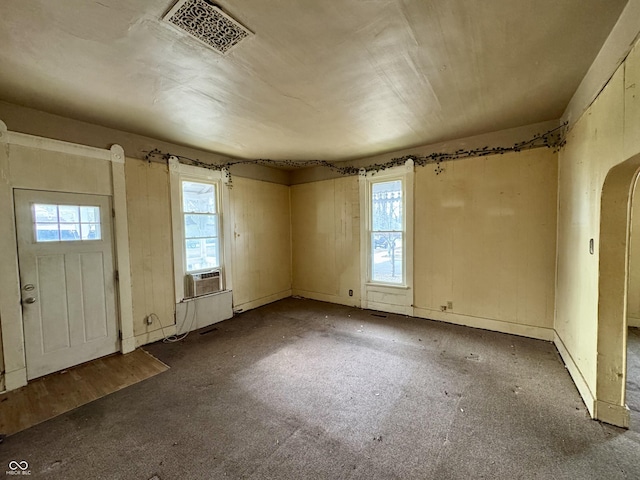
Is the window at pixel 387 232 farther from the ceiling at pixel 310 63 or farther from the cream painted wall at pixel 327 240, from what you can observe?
the ceiling at pixel 310 63

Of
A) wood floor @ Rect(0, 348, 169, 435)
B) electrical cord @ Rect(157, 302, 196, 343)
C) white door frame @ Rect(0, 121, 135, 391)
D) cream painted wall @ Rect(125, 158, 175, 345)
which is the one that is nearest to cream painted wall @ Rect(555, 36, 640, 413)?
wood floor @ Rect(0, 348, 169, 435)

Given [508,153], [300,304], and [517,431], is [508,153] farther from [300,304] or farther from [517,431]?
[300,304]

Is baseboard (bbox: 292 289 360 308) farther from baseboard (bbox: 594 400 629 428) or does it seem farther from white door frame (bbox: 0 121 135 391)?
white door frame (bbox: 0 121 135 391)

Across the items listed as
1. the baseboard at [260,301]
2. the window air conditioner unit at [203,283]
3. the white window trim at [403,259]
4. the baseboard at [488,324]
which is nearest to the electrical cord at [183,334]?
the window air conditioner unit at [203,283]

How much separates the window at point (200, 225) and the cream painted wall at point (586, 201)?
4.48 m

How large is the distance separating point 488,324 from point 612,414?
5.94 ft

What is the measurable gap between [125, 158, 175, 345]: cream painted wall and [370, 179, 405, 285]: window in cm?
324

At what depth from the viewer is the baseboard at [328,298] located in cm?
505

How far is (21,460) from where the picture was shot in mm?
1767

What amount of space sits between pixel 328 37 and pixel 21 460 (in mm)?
3380

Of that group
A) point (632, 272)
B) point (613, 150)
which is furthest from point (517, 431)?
point (632, 272)

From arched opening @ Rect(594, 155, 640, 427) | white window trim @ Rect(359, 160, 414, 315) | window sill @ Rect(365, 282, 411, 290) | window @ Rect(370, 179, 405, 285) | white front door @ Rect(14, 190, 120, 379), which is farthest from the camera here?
window @ Rect(370, 179, 405, 285)

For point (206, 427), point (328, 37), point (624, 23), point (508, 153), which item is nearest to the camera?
point (624, 23)

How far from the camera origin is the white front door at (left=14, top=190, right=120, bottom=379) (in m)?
2.68
